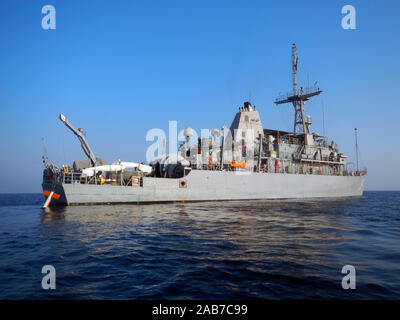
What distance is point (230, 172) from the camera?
2542 centimetres

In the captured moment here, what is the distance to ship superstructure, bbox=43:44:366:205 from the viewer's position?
2091 cm

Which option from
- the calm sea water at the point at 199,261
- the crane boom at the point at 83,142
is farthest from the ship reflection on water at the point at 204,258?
the crane boom at the point at 83,142

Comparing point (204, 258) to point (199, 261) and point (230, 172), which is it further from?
point (230, 172)

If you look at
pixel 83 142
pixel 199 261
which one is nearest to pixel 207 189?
pixel 83 142

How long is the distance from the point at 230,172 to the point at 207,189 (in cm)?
305

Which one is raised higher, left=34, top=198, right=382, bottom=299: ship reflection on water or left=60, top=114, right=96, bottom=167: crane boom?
left=60, top=114, right=96, bottom=167: crane boom

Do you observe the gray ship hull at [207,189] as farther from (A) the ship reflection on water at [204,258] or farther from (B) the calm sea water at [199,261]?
(B) the calm sea water at [199,261]

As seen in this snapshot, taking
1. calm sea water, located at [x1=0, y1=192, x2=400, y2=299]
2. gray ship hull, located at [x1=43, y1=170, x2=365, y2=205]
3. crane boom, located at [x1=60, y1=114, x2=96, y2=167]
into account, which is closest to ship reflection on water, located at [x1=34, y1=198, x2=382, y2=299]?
calm sea water, located at [x1=0, y1=192, x2=400, y2=299]

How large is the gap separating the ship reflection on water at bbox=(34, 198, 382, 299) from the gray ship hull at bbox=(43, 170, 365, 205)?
8.21 metres

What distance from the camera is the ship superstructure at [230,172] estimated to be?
20906 mm

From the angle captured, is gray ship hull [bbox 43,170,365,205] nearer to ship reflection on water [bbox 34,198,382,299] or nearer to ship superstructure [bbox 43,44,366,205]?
ship superstructure [bbox 43,44,366,205]

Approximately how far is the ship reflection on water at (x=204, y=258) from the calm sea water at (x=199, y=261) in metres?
0.02
